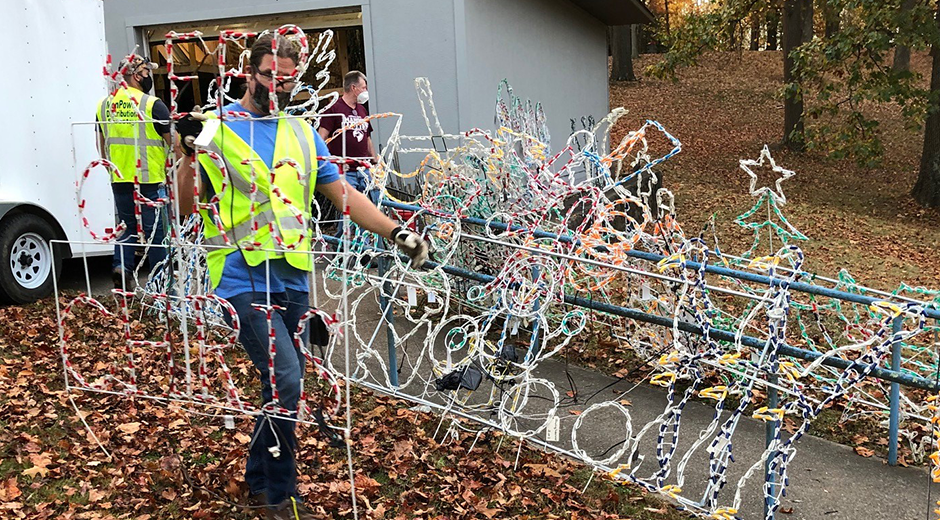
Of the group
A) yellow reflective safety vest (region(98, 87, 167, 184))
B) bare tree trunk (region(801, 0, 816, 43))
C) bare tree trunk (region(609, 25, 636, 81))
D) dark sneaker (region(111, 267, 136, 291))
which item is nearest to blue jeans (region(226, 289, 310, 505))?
dark sneaker (region(111, 267, 136, 291))

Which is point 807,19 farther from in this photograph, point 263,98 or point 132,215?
point 263,98

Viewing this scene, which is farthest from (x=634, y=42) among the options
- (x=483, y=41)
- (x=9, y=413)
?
(x=9, y=413)

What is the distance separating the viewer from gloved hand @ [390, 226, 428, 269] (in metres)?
3.44

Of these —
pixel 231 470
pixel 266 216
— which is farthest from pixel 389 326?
pixel 266 216

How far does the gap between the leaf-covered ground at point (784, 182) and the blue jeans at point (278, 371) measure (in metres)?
9.23

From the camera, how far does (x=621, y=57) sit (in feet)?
105

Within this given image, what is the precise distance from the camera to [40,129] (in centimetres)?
722

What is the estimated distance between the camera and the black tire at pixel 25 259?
22.4ft

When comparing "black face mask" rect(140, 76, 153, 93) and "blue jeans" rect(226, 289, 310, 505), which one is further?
"black face mask" rect(140, 76, 153, 93)

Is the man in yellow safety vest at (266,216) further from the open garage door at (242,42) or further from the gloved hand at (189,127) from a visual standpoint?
the open garage door at (242,42)

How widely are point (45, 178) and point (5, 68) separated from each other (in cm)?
91

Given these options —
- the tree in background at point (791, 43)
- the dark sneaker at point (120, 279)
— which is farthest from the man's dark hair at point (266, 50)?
the tree in background at point (791, 43)

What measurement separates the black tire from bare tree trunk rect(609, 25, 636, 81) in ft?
87.1

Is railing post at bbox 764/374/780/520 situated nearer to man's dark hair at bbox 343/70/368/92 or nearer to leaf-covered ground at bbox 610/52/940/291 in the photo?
man's dark hair at bbox 343/70/368/92
